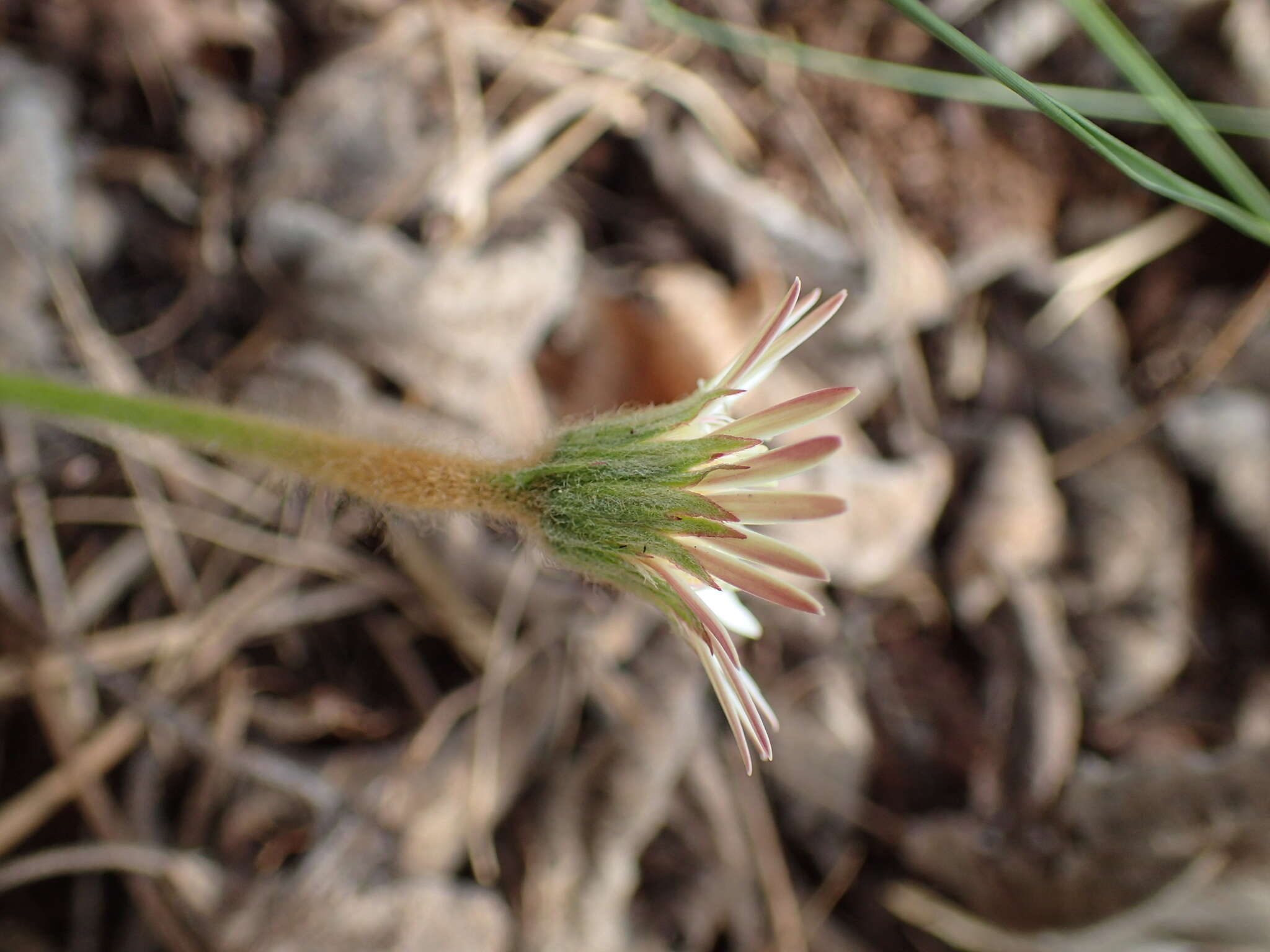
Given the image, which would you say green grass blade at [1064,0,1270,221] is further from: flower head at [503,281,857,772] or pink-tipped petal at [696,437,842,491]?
pink-tipped petal at [696,437,842,491]

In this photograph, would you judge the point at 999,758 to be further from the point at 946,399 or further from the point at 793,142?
the point at 793,142

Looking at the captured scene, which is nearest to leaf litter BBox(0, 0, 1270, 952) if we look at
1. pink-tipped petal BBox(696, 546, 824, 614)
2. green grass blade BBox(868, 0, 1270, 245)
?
pink-tipped petal BBox(696, 546, 824, 614)

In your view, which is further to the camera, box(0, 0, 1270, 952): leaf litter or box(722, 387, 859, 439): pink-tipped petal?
box(0, 0, 1270, 952): leaf litter

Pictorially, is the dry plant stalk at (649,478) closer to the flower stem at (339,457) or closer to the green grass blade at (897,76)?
the flower stem at (339,457)

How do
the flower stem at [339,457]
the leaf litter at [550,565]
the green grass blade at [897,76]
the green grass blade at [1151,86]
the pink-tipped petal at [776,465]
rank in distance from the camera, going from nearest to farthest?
1. the pink-tipped petal at [776,465]
2. the flower stem at [339,457]
3. the green grass blade at [1151,86]
4. the leaf litter at [550,565]
5. the green grass blade at [897,76]

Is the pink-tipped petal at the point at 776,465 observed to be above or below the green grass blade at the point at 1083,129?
below

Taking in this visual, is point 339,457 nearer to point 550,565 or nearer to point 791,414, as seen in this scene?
point 550,565

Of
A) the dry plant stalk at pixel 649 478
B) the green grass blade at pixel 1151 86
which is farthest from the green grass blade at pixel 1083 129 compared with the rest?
the dry plant stalk at pixel 649 478
